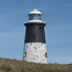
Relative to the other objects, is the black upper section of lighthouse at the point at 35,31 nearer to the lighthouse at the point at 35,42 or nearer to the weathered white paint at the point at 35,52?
the lighthouse at the point at 35,42

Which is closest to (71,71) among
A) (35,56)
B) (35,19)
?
(35,56)

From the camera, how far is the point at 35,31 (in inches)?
1532

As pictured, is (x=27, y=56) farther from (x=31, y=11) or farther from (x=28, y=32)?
(x=31, y=11)

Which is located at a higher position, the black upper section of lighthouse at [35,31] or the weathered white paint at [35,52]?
the black upper section of lighthouse at [35,31]

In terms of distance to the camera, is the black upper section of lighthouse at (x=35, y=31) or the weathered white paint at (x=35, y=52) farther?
the black upper section of lighthouse at (x=35, y=31)

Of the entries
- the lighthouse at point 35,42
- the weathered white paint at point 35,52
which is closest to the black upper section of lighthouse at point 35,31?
the lighthouse at point 35,42

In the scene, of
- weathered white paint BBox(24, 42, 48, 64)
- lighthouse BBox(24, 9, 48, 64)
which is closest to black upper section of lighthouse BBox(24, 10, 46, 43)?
lighthouse BBox(24, 9, 48, 64)

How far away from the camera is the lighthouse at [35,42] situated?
3828 cm

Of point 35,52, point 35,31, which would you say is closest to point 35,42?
point 35,52

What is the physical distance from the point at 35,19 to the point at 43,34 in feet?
7.85

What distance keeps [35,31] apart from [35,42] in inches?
62.1

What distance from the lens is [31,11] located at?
40.9 metres

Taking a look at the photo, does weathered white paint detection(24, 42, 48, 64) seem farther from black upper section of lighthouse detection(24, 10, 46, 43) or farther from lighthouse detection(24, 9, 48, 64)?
black upper section of lighthouse detection(24, 10, 46, 43)

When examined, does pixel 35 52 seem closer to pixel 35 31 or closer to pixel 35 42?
pixel 35 42
